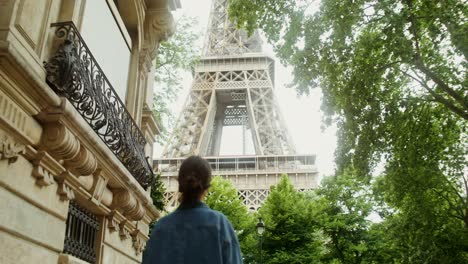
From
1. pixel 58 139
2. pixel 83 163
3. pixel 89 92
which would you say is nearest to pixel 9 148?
pixel 58 139

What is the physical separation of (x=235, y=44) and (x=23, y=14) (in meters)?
56.4

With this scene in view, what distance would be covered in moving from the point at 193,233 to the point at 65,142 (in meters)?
2.93

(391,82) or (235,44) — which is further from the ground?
(235,44)

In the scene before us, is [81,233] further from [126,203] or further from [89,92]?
[89,92]

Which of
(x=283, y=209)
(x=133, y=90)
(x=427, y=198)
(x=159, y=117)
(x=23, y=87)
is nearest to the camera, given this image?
(x=23, y=87)

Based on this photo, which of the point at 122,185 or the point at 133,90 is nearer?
the point at 122,185

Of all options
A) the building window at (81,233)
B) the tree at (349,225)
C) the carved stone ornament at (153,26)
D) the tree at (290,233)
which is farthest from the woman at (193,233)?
the tree at (349,225)

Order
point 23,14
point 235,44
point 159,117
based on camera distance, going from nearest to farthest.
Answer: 1. point 23,14
2. point 159,117
3. point 235,44

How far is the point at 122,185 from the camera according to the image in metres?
7.61

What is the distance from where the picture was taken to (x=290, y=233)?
85.5 feet

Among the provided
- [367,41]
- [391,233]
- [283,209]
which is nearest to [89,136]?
[367,41]

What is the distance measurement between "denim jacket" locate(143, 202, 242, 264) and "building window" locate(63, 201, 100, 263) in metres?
3.93

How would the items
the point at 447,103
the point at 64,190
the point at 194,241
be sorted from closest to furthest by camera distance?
the point at 194,241 < the point at 64,190 < the point at 447,103

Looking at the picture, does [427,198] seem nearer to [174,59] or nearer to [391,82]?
[391,82]
